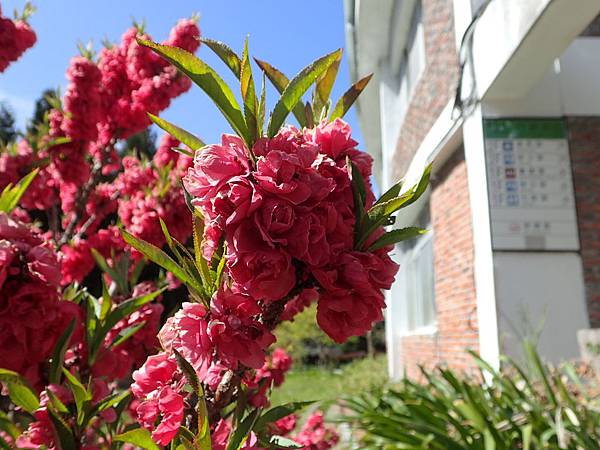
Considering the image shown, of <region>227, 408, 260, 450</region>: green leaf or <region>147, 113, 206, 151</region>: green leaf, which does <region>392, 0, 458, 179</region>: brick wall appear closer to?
<region>147, 113, 206, 151</region>: green leaf

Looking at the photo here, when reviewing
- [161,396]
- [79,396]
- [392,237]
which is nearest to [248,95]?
[392,237]

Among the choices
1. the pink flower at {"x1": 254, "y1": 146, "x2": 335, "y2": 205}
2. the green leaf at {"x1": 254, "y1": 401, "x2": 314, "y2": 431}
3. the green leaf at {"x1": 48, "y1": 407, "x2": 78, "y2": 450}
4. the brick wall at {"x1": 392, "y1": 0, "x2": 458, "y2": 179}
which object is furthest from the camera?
the brick wall at {"x1": 392, "y1": 0, "x2": 458, "y2": 179}

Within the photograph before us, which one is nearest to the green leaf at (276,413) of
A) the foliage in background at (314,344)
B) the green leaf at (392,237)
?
the green leaf at (392,237)

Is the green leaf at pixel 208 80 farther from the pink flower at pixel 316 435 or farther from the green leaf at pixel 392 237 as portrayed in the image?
the pink flower at pixel 316 435

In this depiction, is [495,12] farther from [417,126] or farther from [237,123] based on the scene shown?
[237,123]

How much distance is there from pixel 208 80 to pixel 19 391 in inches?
25.1

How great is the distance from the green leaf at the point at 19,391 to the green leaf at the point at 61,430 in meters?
0.06

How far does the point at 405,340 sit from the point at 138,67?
7.52 m

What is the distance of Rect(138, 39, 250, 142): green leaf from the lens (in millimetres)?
711

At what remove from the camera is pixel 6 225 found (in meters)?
1.07

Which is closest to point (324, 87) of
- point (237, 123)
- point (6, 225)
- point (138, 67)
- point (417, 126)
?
point (237, 123)

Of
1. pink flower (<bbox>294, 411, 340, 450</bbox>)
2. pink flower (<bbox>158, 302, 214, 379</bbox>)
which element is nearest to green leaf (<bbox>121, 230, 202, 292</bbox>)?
pink flower (<bbox>158, 302, 214, 379</bbox>)

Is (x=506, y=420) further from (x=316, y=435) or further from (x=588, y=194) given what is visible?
(x=588, y=194)

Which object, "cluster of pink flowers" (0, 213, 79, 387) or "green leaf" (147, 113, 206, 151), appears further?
"cluster of pink flowers" (0, 213, 79, 387)
